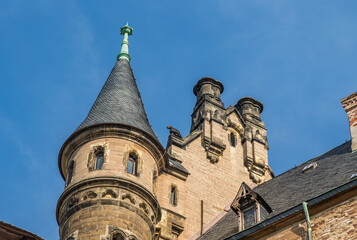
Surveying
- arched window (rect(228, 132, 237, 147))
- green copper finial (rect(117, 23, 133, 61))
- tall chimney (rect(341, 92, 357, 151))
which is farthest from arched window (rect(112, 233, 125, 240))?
green copper finial (rect(117, 23, 133, 61))

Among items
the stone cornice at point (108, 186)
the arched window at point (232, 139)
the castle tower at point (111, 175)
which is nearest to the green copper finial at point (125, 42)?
the castle tower at point (111, 175)

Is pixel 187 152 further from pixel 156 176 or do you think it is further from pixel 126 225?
pixel 126 225

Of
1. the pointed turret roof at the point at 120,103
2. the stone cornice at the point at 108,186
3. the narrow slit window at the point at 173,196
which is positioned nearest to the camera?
the stone cornice at the point at 108,186

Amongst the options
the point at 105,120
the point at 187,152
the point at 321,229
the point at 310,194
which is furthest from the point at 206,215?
the point at 321,229

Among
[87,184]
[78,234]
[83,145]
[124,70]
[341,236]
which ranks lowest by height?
[341,236]

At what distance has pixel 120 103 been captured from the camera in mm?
28422

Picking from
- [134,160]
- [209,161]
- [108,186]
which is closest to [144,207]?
[108,186]

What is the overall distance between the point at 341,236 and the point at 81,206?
28.7ft

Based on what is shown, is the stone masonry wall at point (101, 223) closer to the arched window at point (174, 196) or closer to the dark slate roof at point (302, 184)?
the dark slate roof at point (302, 184)

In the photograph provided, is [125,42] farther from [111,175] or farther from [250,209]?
[250,209]

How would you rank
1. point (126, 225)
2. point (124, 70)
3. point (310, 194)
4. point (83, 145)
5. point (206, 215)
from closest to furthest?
1. point (310, 194)
2. point (126, 225)
3. point (83, 145)
4. point (206, 215)
5. point (124, 70)

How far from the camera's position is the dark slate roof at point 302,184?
892 inches

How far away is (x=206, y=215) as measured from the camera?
29000 mm

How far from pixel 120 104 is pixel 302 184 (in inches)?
294
